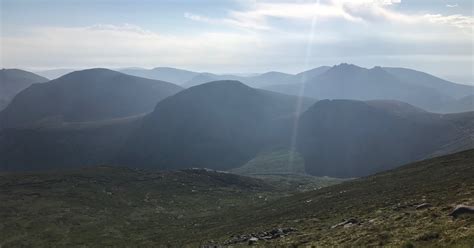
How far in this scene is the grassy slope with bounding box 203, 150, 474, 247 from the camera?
92.8 feet

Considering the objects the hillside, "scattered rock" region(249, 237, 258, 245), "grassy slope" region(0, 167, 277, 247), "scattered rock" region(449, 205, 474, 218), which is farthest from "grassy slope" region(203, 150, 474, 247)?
"grassy slope" region(0, 167, 277, 247)

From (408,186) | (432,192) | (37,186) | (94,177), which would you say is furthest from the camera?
(94,177)

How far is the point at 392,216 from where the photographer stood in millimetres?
38562

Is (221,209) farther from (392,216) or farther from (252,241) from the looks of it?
(392,216)

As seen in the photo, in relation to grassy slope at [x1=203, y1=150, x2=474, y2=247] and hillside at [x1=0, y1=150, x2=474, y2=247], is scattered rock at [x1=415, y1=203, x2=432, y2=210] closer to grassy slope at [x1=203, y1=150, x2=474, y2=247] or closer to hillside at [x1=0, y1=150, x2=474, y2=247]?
hillside at [x1=0, y1=150, x2=474, y2=247]

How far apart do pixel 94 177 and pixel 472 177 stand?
104031mm

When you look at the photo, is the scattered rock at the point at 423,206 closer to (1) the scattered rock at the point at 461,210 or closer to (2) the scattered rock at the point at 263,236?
(1) the scattered rock at the point at 461,210

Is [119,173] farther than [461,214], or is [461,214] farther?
[119,173]

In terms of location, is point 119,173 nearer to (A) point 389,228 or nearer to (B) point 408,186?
(B) point 408,186

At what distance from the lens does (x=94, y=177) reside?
405 ft

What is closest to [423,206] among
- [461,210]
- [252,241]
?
[461,210]

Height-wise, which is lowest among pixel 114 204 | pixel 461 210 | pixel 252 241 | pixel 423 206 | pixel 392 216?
pixel 114 204

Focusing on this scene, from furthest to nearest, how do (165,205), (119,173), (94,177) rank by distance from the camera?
(119,173)
(94,177)
(165,205)

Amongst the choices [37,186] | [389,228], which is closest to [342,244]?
[389,228]
